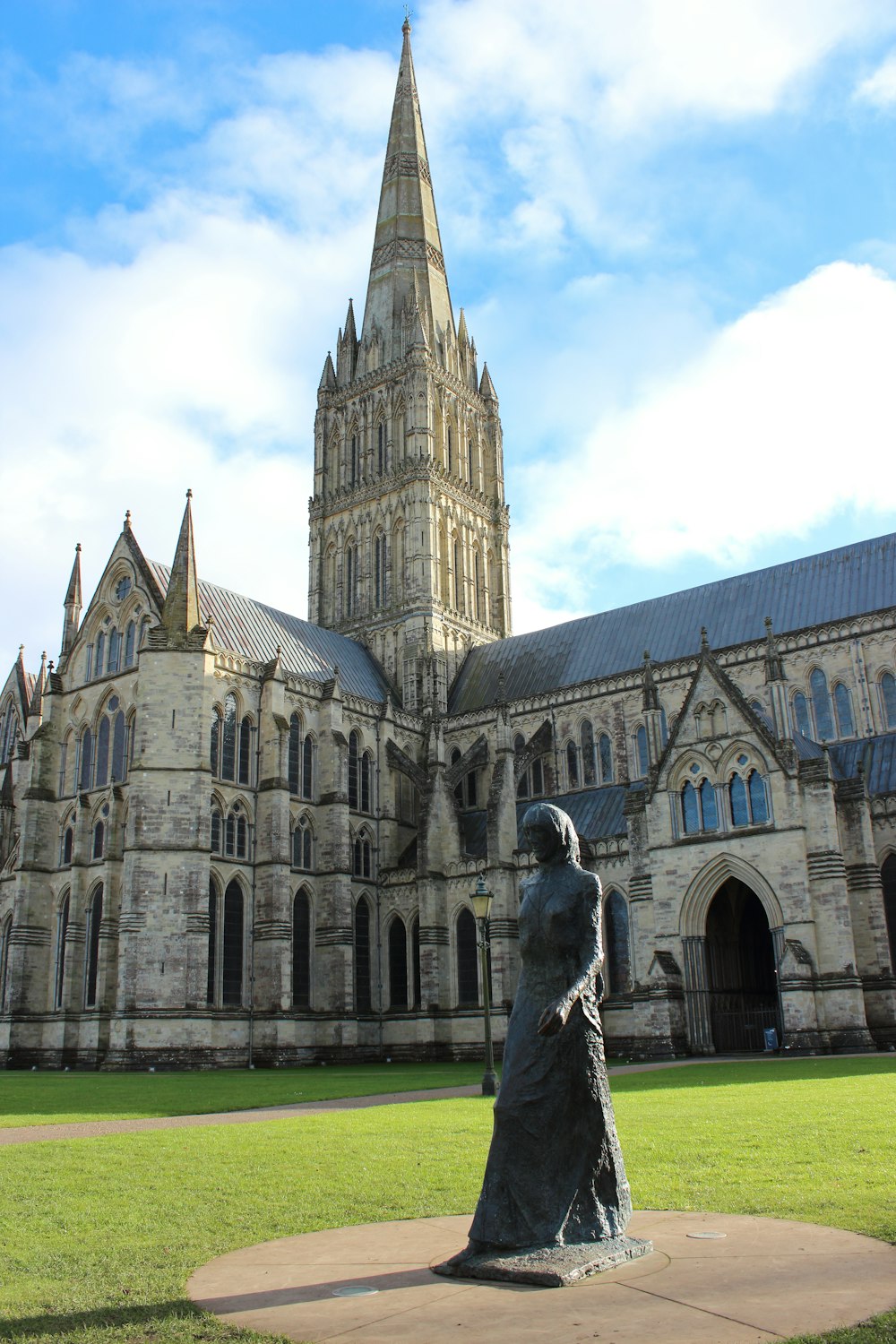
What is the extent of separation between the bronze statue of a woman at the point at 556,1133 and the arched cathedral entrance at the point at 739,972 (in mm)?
29441

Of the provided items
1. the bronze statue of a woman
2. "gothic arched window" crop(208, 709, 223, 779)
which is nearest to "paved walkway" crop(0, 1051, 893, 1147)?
the bronze statue of a woman

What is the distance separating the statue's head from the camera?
8984mm

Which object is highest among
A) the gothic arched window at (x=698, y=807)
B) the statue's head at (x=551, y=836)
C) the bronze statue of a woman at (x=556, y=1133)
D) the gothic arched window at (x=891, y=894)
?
the gothic arched window at (x=698, y=807)

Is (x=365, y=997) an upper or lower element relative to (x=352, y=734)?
lower

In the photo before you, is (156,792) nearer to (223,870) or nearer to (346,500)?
(223,870)

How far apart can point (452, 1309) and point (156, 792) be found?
1395 inches

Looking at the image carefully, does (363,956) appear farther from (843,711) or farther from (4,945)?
(843,711)

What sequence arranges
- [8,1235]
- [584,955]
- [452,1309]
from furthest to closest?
1. [8,1235]
2. [584,955]
3. [452,1309]

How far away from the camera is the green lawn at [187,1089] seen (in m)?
21.5

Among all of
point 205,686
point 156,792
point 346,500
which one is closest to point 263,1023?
point 156,792

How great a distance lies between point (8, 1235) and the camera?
9312 millimetres

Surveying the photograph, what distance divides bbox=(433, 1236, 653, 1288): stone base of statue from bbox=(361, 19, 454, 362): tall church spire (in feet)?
196

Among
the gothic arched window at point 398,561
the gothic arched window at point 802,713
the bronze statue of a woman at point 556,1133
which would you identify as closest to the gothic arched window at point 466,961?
the gothic arched window at point 802,713

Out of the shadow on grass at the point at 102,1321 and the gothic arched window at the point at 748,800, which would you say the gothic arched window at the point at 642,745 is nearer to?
the gothic arched window at the point at 748,800
